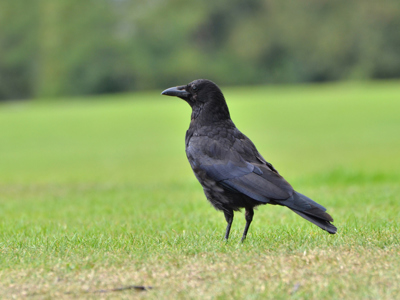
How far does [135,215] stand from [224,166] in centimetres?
310

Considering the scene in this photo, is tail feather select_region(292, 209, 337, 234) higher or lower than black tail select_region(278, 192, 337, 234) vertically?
lower

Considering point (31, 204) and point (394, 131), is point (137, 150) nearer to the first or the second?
point (394, 131)

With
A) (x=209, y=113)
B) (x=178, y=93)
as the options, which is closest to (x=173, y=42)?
(x=178, y=93)

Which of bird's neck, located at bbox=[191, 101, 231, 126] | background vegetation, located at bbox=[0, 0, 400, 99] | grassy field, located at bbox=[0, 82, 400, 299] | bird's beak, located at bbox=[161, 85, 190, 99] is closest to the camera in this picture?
grassy field, located at bbox=[0, 82, 400, 299]

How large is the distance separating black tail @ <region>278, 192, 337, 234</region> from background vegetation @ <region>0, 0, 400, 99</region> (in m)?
54.1

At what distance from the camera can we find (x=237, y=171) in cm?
506

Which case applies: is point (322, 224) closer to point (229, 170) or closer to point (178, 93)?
point (229, 170)

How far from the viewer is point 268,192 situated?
15.9ft

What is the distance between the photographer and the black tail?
463cm

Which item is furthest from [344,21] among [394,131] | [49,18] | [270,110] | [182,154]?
[182,154]

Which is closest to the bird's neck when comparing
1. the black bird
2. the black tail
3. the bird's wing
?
the black bird

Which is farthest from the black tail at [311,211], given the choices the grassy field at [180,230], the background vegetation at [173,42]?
the background vegetation at [173,42]

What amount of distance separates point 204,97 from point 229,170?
1.06 meters

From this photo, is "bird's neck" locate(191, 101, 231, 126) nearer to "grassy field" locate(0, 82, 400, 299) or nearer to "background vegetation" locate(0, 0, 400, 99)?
"grassy field" locate(0, 82, 400, 299)
